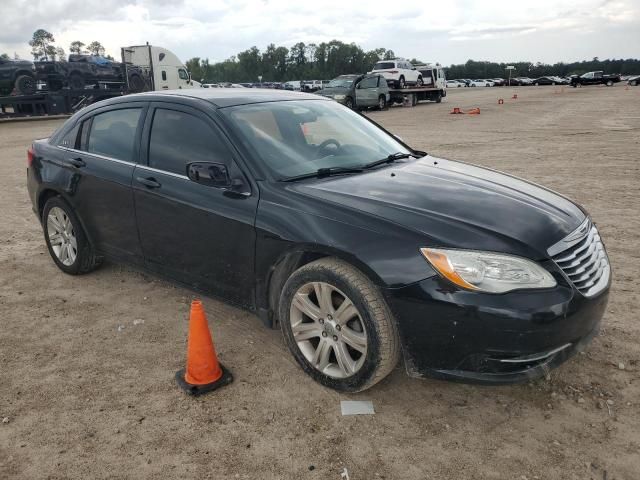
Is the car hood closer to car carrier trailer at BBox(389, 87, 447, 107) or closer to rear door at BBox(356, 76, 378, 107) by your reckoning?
rear door at BBox(356, 76, 378, 107)

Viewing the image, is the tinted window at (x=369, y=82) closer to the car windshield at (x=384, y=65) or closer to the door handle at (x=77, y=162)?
the car windshield at (x=384, y=65)

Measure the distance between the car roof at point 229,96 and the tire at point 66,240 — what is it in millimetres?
1190

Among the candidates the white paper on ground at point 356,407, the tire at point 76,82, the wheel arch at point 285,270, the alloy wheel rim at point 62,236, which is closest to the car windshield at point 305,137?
the wheel arch at point 285,270

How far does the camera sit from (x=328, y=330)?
10.00 feet

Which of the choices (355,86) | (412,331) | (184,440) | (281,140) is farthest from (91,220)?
(355,86)

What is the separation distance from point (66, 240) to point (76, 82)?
24.0 meters

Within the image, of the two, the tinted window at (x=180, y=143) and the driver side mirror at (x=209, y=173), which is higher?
the tinted window at (x=180, y=143)

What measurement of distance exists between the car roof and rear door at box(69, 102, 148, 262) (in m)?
0.17

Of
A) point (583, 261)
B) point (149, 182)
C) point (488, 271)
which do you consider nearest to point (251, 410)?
point (488, 271)

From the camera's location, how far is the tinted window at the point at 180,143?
356 cm

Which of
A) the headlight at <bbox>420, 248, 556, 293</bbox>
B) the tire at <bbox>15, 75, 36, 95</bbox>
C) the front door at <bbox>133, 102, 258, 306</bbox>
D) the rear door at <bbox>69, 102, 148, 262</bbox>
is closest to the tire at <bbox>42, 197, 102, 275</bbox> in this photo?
the rear door at <bbox>69, 102, 148, 262</bbox>

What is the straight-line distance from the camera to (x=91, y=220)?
4512mm

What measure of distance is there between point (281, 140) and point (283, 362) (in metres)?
1.47

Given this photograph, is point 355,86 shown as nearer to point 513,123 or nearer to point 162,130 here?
point 513,123
